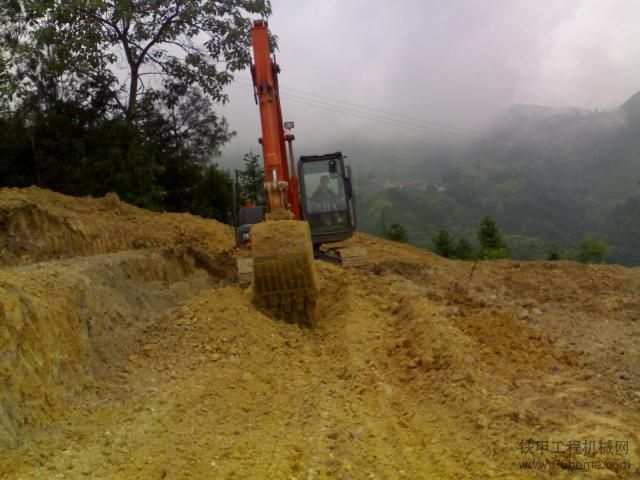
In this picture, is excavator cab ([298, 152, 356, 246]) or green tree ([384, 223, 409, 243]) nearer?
excavator cab ([298, 152, 356, 246])

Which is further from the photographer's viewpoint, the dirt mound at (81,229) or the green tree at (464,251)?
the green tree at (464,251)

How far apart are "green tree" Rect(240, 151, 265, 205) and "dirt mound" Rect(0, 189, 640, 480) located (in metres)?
17.4

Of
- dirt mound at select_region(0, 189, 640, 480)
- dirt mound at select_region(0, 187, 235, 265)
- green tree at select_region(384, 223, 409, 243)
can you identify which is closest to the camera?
dirt mound at select_region(0, 189, 640, 480)

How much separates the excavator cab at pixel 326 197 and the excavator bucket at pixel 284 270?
312 cm

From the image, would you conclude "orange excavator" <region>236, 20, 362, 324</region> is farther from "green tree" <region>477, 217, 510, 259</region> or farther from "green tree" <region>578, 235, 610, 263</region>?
"green tree" <region>477, 217, 510, 259</region>

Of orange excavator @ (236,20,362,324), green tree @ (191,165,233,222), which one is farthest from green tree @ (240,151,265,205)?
orange excavator @ (236,20,362,324)

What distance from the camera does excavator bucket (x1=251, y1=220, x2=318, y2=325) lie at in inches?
328

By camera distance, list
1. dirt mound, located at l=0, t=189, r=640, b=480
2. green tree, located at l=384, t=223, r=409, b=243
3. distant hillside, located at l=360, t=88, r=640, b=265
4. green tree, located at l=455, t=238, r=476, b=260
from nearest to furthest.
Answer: dirt mound, located at l=0, t=189, r=640, b=480
green tree, located at l=455, t=238, r=476, b=260
green tree, located at l=384, t=223, r=409, b=243
distant hillside, located at l=360, t=88, r=640, b=265

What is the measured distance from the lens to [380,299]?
959 centimetres

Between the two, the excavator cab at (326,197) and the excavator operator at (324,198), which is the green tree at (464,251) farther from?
the excavator operator at (324,198)

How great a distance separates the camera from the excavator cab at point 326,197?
38.1ft

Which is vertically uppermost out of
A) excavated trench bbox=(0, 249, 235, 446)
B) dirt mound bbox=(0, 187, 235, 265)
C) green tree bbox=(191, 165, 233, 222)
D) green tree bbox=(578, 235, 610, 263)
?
green tree bbox=(191, 165, 233, 222)

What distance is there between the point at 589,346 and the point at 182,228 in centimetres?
1023

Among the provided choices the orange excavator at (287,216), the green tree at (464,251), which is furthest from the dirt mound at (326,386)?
the green tree at (464,251)
